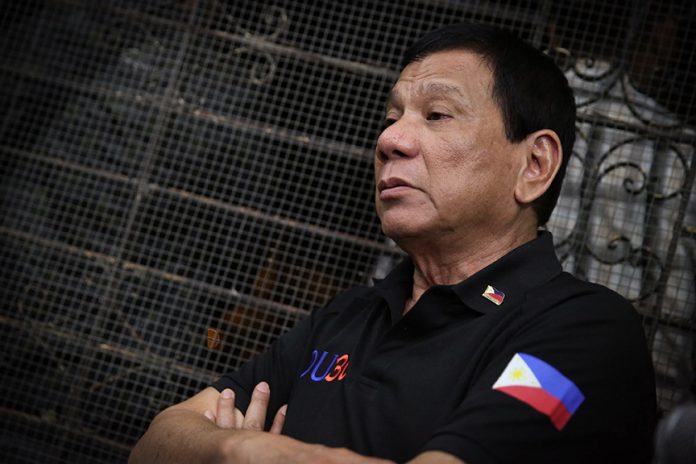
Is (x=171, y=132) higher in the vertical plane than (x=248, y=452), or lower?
higher

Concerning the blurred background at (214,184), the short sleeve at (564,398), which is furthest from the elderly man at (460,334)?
the blurred background at (214,184)

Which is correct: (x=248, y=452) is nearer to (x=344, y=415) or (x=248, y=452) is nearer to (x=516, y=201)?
(x=344, y=415)

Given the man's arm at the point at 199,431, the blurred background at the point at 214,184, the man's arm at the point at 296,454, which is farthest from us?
the blurred background at the point at 214,184

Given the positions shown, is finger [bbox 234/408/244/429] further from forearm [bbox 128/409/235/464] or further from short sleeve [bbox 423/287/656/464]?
short sleeve [bbox 423/287/656/464]

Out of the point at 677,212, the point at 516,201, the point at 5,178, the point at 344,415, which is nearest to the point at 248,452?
the point at 344,415

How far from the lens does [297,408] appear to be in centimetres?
129

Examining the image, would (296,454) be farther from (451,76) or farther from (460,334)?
(451,76)

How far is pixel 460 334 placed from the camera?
1.16 meters

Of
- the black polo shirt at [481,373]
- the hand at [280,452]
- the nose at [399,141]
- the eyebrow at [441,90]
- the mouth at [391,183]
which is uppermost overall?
the eyebrow at [441,90]

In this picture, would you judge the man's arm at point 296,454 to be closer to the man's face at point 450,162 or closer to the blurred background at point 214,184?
the man's face at point 450,162

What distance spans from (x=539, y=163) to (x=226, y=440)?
765 millimetres

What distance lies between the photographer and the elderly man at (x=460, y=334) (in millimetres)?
970

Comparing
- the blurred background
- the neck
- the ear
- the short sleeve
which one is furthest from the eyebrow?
the blurred background

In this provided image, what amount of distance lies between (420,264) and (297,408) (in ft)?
1.20
